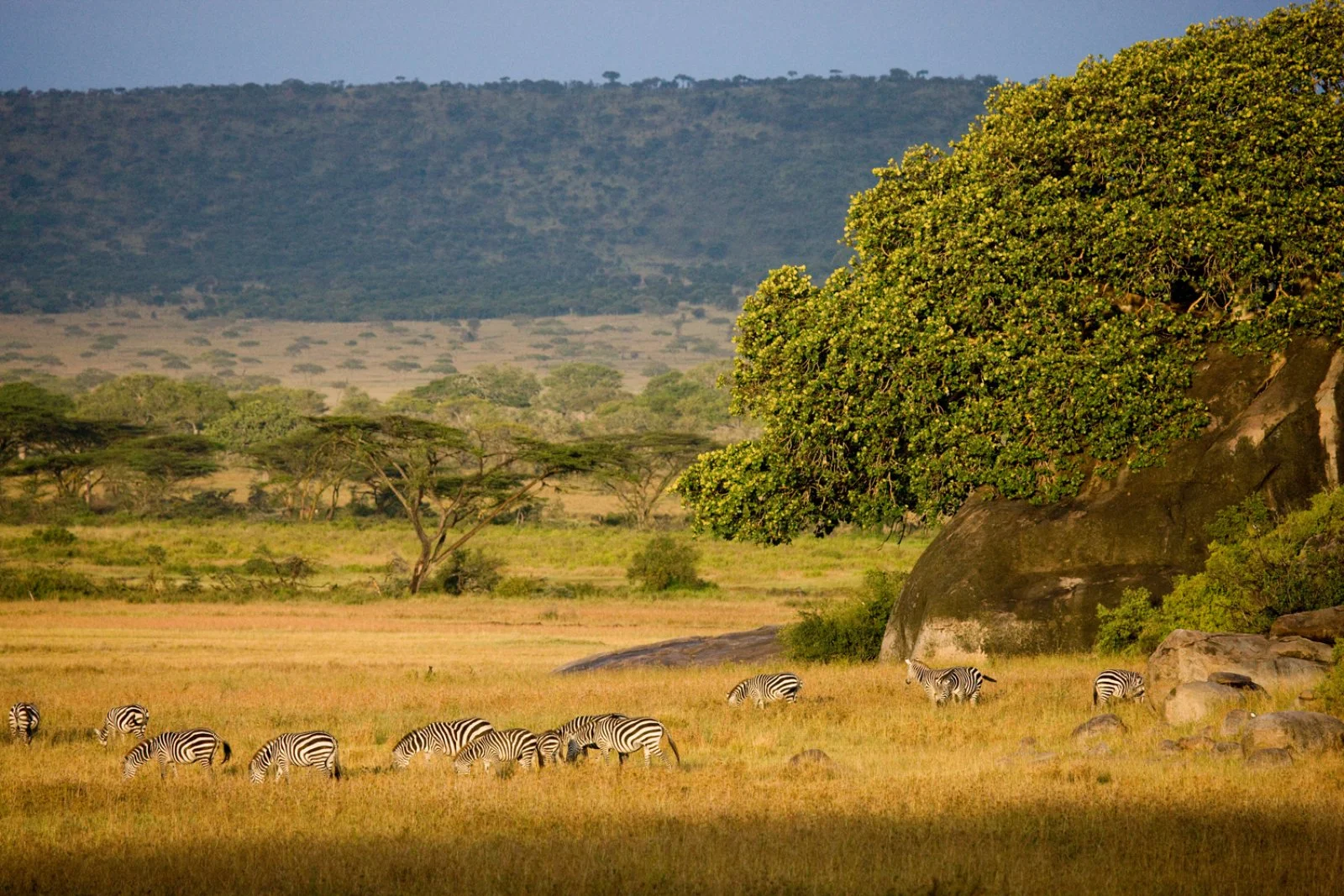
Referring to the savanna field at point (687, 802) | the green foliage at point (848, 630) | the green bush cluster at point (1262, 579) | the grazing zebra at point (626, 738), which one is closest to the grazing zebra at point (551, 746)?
the grazing zebra at point (626, 738)

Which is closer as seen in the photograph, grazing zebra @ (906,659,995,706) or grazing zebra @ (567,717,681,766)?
grazing zebra @ (567,717,681,766)

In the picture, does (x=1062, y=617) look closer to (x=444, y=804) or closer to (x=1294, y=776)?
(x=1294, y=776)

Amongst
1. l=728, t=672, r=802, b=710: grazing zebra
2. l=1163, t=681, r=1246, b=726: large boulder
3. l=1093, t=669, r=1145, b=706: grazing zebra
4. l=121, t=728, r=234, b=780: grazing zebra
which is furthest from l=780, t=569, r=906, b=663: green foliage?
l=121, t=728, r=234, b=780: grazing zebra

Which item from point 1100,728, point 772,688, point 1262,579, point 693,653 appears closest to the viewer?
point 1100,728

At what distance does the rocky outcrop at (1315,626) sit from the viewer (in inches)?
824

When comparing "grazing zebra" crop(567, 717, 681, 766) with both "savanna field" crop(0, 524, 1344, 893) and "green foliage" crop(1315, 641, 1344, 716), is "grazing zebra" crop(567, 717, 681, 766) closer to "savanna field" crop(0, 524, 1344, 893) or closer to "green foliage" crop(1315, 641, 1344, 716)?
"savanna field" crop(0, 524, 1344, 893)

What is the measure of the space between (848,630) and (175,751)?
58.1 ft

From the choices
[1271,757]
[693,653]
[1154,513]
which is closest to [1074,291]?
[1154,513]

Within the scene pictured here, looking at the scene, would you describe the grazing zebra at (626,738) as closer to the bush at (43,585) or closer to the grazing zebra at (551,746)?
the grazing zebra at (551,746)

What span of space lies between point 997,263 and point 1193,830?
16.2 meters

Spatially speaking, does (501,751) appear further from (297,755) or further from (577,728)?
(297,755)

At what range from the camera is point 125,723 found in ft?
66.3

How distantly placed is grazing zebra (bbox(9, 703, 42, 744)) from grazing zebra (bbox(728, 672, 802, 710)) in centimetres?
1039

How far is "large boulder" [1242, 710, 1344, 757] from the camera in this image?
16.2m
